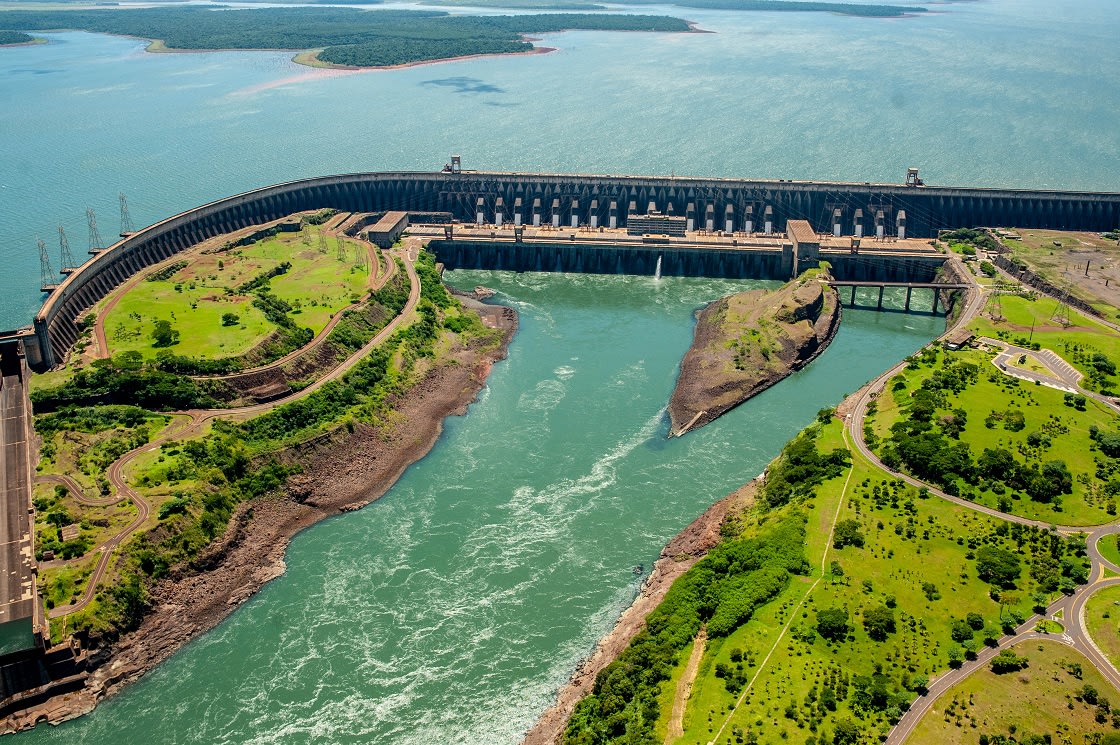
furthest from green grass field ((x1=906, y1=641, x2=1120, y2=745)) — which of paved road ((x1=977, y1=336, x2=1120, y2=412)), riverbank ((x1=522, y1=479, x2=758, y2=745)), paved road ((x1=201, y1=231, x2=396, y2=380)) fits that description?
paved road ((x1=201, y1=231, x2=396, y2=380))

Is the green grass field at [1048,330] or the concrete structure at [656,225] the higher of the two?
the concrete structure at [656,225]

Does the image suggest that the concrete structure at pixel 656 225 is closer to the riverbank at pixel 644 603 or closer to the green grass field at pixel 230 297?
the green grass field at pixel 230 297

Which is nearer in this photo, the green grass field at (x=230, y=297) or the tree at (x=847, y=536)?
the tree at (x=847, y=536)

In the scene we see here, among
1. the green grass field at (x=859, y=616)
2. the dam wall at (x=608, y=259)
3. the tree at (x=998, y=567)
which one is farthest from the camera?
the dam wall at (x=608, y=259)

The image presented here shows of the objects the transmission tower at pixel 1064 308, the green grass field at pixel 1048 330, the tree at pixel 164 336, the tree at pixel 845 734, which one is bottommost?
the tree at pixel 845 734

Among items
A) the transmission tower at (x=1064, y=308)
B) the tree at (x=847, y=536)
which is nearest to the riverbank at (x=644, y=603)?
the tree at (x=847, y=536)

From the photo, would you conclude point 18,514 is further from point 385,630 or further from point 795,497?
point 795,497
